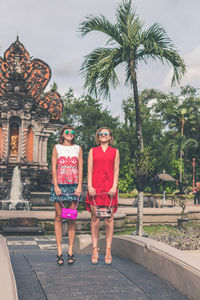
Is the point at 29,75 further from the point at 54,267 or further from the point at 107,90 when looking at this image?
the point at 54,267

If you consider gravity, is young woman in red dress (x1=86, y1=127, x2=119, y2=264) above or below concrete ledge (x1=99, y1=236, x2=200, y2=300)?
above

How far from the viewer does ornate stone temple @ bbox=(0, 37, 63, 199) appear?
22703 mm

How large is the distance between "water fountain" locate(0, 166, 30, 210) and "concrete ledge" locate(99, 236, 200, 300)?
1368 cm

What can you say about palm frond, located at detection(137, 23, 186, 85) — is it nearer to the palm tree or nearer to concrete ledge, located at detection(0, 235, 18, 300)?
the palm tree

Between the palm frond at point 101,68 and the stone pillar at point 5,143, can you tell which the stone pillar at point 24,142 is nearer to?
the stone pillar at point 5,143

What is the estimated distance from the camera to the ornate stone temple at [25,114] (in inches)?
894

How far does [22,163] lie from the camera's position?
23.0 metres

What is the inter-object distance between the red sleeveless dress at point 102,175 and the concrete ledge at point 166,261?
0.84 metres

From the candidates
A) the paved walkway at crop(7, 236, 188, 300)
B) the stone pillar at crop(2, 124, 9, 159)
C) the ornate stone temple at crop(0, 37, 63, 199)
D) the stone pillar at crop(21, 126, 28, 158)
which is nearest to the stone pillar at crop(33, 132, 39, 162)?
the ornate stone temple at crop(0, 37, 63, 199)

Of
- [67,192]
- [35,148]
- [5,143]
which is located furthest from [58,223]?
[35,148]

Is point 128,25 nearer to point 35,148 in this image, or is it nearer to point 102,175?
point 102,175

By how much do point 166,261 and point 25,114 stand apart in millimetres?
19631

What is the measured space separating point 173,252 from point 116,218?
33.5 feet

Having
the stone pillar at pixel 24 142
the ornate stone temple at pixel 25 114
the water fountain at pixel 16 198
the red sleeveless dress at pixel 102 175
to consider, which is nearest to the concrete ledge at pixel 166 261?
the red sleeveless dress at pixel 102 175
